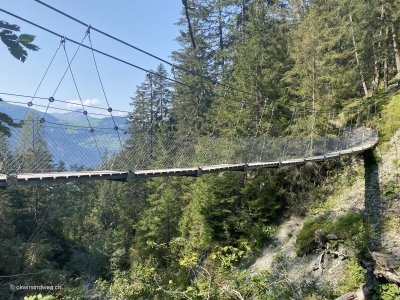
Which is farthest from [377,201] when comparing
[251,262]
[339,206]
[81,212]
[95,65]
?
[81,212]

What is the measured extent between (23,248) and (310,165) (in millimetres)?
11567

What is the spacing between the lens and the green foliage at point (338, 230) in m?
6.21

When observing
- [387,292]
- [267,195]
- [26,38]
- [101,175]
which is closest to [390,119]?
[267,195]

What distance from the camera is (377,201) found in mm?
7305

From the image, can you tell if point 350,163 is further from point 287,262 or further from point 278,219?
point 287,262

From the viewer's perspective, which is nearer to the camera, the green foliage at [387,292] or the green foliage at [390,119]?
the green foliage at [387,292]

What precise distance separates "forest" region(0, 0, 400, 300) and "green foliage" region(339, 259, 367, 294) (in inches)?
0.8

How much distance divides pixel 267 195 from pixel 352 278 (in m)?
4.69

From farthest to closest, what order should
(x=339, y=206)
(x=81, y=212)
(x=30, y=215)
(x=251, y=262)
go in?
(x=81, y=212) → (x=30, y=215) → (x=251, y=262) → (x=339, y=206)

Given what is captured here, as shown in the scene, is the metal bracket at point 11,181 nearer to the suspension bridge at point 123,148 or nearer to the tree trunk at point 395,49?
the suspension bridge at point 123,148

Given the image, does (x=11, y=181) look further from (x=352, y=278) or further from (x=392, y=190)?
(x=392, y=190)

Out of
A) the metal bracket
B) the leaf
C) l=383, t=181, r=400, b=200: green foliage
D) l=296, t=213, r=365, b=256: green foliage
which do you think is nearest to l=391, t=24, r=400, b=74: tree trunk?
l=383, t=181, r=400, b=200: green foliage

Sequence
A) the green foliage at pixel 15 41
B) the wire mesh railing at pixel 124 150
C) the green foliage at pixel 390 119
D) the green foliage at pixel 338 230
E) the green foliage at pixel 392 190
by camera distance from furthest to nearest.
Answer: the green foliage at pixel 390 119 → the green foliage at pixel 392 190 → the green foliage at pixel 338 230 → the wire mesh railing at pixel 124 150 → the green foliage at pixel 15 41

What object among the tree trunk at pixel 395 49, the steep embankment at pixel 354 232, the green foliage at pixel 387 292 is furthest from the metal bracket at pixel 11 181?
the tree trunk at pixel 395 49
